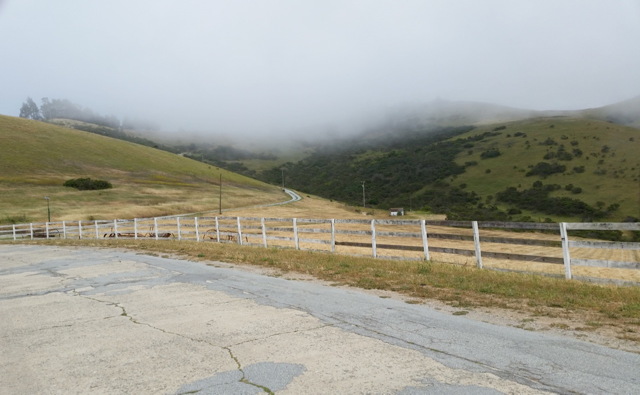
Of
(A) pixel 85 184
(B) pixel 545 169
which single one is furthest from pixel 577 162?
(A) pixel 85 184

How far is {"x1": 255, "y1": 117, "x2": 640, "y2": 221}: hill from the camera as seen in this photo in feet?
284

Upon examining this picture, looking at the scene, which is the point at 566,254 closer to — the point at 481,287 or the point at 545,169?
the point at 481,287

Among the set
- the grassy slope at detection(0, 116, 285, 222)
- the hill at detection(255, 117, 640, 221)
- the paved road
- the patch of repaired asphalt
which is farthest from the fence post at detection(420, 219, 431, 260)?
the hill at detection(255, 117, 640, 221)

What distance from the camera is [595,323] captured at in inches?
266

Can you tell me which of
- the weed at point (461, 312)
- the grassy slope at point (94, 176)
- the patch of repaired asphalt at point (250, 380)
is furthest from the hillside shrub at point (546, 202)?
the patch of repaired asphalt at point (250, 380)

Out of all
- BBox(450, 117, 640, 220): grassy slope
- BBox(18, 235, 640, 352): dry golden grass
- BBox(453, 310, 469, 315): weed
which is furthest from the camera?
BBox(450, 117, 640, 220): grassy slope

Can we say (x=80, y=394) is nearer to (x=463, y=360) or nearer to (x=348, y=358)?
(x=348, y=358)

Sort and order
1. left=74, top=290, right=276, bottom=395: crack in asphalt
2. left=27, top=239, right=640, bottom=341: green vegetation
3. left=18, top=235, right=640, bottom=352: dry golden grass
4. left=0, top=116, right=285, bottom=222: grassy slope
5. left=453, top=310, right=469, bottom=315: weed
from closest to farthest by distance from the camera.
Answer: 1. left=74, top=290, right=276, bottom=395: crack in asphalt
2. left=18, top=235, right=640, bottom=352: dry golden grass
3. left=453, top=310, right=469, bottom=315: weed
4. left=27, top=239, right=640, bottom=341: green vegetation
5. left=0, top=116, right=285, bottom=222: grassy slope

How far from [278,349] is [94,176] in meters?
87.9

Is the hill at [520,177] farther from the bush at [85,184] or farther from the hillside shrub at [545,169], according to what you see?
the bush at [85,184]

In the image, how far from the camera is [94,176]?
273ft

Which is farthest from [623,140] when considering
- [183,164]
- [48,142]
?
[48,142]

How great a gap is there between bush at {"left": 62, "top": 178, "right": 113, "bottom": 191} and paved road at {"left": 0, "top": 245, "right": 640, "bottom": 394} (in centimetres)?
7066

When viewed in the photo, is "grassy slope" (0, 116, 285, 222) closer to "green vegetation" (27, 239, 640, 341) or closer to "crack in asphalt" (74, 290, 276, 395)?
"green vegetation" (27, 239, 640, 341)
